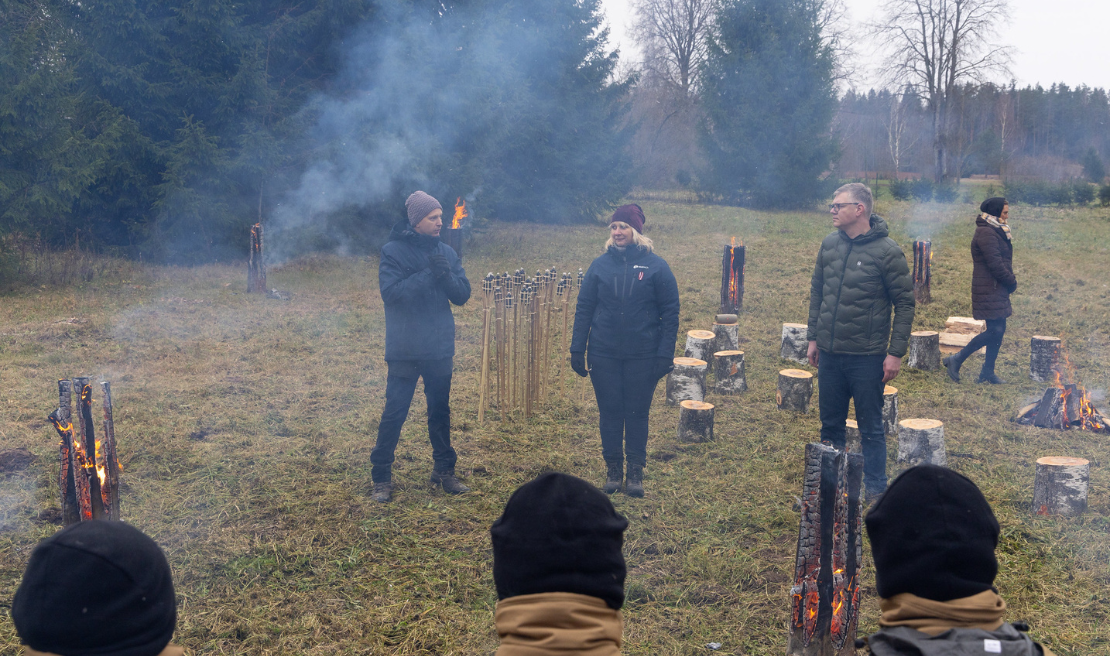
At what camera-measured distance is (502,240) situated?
19578mm

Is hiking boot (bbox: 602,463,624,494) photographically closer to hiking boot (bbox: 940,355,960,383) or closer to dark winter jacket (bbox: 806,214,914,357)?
dark winter jacket (bbox: 806,214,914,357)

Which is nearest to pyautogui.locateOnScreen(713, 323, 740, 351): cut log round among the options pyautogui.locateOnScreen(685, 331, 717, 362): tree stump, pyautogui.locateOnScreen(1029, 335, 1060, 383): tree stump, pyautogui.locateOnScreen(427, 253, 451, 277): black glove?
pyautogui.locateOnScreen(685, 331, 717, 362): tree stump

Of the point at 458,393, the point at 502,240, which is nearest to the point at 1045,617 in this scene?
the point at 458,393

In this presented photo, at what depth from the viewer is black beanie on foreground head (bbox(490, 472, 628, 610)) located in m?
1.56

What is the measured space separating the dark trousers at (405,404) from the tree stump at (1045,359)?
6448 millimetres

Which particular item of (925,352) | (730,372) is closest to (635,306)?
(730,372)

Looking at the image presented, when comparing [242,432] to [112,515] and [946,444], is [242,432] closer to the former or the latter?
[112,515]

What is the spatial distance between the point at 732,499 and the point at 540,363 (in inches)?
94.3

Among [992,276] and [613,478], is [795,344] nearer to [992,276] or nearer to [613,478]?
[992,276]

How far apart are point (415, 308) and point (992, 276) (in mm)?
5782

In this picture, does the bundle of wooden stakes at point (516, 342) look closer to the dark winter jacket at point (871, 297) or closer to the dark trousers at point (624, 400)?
the dark trousers at point (624, 400)

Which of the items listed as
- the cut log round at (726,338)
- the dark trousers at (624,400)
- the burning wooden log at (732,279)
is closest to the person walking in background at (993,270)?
the cut log round at (726,338)

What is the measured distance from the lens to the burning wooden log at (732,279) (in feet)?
37.4

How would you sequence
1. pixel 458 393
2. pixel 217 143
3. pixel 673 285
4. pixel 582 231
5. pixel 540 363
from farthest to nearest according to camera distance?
pixel 582 231 < pixel 217 143 < pixel 458 393 < pixel 540 363 < pixel 673 285
